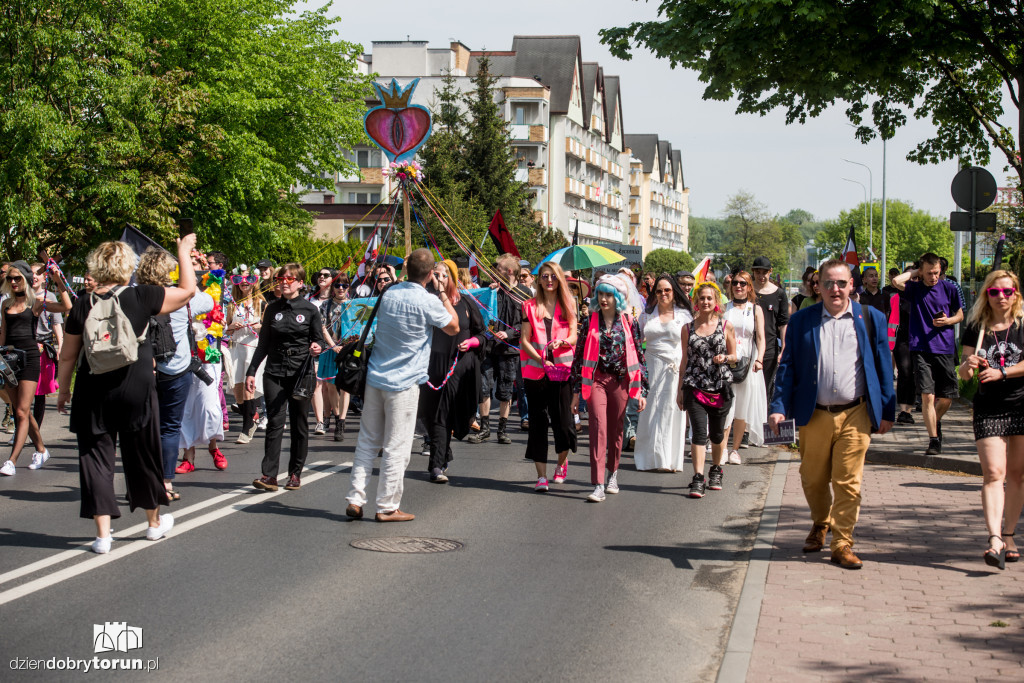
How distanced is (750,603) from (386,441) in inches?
125

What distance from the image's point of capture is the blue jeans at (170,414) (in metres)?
8.72

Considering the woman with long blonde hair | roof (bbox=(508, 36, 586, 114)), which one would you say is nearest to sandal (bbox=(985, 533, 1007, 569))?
the woman with long blonde hair

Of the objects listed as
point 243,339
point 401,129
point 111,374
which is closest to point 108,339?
point 111,374

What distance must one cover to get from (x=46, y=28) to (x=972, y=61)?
19796 millimetres

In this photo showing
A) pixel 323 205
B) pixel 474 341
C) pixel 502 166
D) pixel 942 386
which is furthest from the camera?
pixel 323 205

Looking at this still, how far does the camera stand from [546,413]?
10.0 m

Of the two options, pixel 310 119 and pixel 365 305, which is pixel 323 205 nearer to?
pixel 310 119

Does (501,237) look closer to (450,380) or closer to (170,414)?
(450,380)

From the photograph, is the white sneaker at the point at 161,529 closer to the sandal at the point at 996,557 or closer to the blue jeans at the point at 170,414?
the blue jeans at the point at 170,414

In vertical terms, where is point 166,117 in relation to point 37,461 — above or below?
above

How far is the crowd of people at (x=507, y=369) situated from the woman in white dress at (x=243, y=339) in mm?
30

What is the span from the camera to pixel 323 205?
68.7 m

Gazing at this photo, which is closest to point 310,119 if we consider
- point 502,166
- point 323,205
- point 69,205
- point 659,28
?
point 502,166

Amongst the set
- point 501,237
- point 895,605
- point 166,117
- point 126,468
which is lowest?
point 895,605
